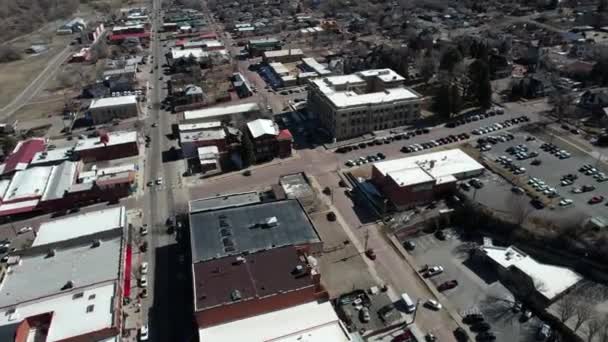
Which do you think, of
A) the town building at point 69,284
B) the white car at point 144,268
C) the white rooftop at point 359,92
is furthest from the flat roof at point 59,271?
the white rooftop at point 359,92

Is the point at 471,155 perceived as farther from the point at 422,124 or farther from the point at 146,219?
the point at 146,219

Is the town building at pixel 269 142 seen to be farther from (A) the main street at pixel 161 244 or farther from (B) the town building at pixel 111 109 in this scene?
(B) the town building at pixel 111 109

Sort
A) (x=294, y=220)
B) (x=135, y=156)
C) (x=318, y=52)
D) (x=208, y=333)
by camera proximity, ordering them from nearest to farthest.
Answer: (x=208, y=333) → (x=294, y=220) → (x=135, y=156) → (x=318, y=52)

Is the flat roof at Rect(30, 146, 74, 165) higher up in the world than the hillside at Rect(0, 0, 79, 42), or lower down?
lower down

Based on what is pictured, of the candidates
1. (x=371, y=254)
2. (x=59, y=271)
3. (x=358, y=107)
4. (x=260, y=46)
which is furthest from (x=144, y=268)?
(x=260, y=46)

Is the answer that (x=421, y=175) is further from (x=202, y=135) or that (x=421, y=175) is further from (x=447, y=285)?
(x=202, y=135)

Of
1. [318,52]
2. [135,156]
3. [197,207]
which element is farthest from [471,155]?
[318,52]

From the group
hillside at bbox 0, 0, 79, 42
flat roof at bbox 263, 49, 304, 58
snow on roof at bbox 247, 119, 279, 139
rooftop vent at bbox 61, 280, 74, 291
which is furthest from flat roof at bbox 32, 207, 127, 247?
hillside at bbox 0, 0, 79, 42

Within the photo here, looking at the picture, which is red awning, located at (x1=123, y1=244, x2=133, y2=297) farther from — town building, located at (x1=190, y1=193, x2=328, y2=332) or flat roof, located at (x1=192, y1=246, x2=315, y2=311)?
flat roof, located at (x1=192, y1=246, x2=315, y2=311)
